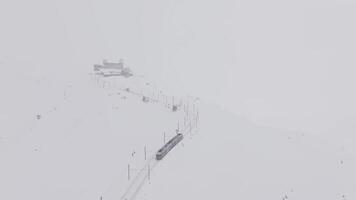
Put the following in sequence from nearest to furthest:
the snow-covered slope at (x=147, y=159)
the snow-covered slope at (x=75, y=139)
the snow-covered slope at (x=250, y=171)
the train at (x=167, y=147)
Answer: the snow-covered slope at (x=250, y=171), the snow-covered slope at (x=147, y=159), the snow-covered slope at (x=75, y=139), the train at (x=167, y=147)

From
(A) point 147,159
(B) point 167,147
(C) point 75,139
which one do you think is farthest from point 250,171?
(C) point 75,139

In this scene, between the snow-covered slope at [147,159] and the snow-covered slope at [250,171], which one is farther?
the snow-covered slope at [147,159]

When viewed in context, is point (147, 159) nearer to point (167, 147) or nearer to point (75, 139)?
point (167, 147)

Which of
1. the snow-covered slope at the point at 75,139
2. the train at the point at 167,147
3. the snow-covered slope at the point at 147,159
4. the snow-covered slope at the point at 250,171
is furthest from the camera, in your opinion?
the train at the point at 167,147

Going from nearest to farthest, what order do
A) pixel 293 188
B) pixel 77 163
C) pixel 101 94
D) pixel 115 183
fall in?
pixel 293 188, pixel 115 183, pixel 77 163, pixel 101 94

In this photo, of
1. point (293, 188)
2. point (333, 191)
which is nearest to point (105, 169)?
point (293, 188)

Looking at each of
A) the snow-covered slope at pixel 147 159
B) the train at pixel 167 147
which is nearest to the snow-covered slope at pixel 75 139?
the snow-covered slope at pixel 147 159

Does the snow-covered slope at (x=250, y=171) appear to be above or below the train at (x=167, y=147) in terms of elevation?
below

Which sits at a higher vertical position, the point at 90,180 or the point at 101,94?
the point at 101,94

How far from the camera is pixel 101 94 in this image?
7012cm

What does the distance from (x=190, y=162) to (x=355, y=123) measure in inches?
7047

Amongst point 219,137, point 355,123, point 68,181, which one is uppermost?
point 219,137

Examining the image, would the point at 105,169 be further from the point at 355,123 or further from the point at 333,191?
the point at 355,123

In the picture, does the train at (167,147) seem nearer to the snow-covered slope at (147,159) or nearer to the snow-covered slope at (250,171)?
the snow-covered slope at (147,159)
